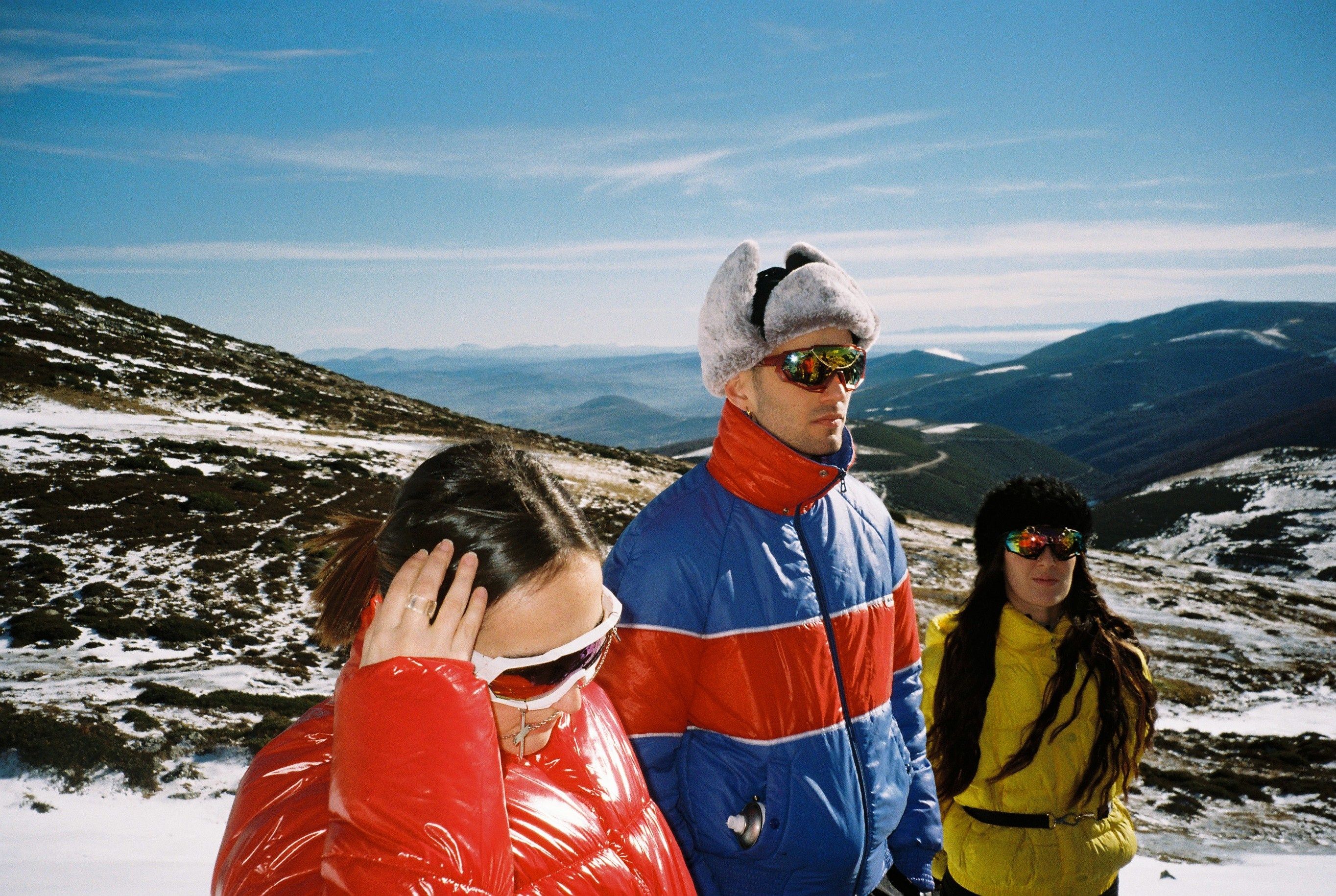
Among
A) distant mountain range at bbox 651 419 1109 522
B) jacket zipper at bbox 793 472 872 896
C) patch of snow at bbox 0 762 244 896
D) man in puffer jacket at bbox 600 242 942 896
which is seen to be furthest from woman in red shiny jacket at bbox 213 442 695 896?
distant mountain range at bbox 651 419 1109 522

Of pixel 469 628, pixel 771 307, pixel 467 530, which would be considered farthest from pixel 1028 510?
pixel 469 628

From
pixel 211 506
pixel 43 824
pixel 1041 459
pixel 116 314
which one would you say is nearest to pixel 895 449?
pixel 1041 459

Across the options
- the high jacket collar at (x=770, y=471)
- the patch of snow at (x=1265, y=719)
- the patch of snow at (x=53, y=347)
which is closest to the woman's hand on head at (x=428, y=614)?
the high jacket collar at (x=770, y=471)

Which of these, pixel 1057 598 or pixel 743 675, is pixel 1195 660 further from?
pixel 743 675

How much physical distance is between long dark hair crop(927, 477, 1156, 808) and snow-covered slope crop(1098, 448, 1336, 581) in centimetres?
7366

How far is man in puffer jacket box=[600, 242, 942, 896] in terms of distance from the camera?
2727mm

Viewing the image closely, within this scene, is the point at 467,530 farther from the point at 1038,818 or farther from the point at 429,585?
the point at 1038,818

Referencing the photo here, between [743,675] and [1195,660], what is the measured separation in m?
27.5

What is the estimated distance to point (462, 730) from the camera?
4.47ft

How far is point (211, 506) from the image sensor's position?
22.3 meters

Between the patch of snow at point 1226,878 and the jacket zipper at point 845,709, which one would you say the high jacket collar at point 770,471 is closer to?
the jacket zipper at point 845,709

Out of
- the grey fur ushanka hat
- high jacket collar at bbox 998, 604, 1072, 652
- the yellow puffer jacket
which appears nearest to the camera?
the grey fur ushanka hat

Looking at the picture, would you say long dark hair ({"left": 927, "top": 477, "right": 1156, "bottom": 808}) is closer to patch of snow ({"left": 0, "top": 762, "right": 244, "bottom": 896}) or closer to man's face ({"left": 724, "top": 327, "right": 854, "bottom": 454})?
man's face ({"left": 724, "top": 327, "right": 854, "bottom": 454})

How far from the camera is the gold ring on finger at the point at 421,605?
1368mm
